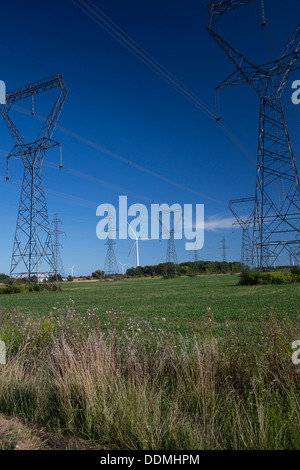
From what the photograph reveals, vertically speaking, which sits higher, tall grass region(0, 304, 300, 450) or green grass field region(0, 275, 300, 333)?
tall grass region(0, 304, 300, 450)

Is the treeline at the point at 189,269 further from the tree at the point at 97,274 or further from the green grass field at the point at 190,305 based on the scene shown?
→ the green grass field at the point at 190,305

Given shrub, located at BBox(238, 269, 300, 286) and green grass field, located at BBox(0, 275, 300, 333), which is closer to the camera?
green grass field, located at BBox(0, 275, 300, 333)

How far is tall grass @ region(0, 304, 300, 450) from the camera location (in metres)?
3.40

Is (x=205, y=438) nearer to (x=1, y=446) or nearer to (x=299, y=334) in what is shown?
(x=1, y=446)

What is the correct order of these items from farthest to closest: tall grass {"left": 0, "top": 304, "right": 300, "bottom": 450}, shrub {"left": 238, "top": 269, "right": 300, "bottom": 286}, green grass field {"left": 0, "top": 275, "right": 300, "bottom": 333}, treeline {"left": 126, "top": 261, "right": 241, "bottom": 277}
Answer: treeline {"left": 126, "top": 261, "right": 241, "bottom": 277} → shrub {"left": 238, "top": 269, "right": 300, "bottom": 286} → green grass field {"left": 0, "top": 275, "right": 300, "bottom": 333} → tall grass {"left": 0, "top": 304, "right": 300, "bottom": 450}

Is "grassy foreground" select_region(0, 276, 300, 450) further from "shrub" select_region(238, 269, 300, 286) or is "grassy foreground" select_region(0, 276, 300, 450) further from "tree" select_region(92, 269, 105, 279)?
"tree" select_region(92, 269, 105, 279)

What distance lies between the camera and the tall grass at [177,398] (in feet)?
11.2

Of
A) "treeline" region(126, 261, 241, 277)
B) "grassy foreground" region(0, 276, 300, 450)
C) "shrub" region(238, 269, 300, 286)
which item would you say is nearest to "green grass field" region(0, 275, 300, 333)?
"grassy foreground" region(0, 276, 300, 450)

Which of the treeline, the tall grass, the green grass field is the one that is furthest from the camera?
the treeline

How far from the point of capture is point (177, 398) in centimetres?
393

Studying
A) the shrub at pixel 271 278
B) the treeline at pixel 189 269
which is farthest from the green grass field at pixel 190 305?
the treeline at pixel 189 269
